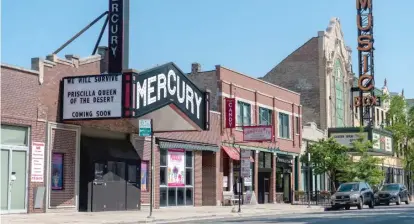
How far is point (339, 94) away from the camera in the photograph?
62500mm

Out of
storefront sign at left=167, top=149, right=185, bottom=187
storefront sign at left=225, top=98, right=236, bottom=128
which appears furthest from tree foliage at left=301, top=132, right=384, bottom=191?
storefront sign at left=167, top=149, right=185, bottom=187

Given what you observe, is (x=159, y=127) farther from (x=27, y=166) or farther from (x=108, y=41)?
(x=27, y=166)

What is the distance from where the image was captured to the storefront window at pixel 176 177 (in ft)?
112

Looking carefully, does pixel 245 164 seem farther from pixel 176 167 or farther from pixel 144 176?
pixel 176 167

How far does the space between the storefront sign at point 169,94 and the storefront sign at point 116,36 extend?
1718 mm

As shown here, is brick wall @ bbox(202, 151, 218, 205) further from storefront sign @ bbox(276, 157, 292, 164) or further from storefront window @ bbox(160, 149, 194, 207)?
storefront sign @ bbox(276, 157, 292, 164)

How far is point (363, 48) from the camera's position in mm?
63531

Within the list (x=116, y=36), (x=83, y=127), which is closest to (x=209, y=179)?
(x=83, y=127)

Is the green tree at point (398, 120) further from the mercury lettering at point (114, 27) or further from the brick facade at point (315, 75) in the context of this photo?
the mercury lettering at point (114, 27)

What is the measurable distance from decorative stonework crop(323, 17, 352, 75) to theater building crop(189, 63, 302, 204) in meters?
→ 11.3

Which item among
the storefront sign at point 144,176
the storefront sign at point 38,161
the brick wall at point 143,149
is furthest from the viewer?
the storefront sign at point 144,176

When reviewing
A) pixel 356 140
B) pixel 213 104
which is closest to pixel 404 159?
pixel 356 140

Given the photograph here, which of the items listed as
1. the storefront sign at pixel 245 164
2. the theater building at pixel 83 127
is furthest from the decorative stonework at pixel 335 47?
the storefront sign at pixel 245 164

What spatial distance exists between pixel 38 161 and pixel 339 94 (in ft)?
137
